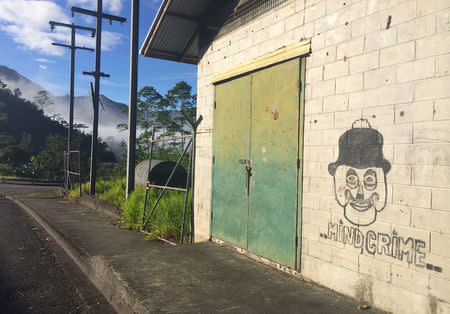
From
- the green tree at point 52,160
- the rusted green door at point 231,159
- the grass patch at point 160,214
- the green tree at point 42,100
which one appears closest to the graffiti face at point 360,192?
the rusted green door at point 231,159

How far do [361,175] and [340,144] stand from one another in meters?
0.44

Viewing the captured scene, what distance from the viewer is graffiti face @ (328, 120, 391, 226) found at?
3475 millimetres

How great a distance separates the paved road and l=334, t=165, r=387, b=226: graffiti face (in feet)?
10.1

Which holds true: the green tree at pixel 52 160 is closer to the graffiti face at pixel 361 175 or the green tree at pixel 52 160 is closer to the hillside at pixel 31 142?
the hillside at pixel 31 142

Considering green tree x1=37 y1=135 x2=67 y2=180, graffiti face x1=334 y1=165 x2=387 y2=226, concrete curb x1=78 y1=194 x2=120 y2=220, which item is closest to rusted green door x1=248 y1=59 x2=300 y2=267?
graffiti face x1=334 y1=165 x2=387 y2=226

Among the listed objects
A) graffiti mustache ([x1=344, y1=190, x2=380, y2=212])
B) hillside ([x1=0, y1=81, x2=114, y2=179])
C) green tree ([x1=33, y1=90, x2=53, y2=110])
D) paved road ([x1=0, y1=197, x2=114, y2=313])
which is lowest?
paved road ([x1=0, y1=197, x2=114, y2=313])

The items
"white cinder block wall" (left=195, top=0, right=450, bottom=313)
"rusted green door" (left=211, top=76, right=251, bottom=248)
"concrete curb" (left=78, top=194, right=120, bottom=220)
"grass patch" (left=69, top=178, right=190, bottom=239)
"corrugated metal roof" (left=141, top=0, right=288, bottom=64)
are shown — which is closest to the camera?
"white cinder block wall" (left=195, top=0, right=450, bottom=313)

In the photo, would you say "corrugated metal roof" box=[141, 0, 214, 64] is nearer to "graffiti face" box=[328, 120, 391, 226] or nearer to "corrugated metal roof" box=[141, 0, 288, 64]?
"corrugated metal roof" box=[141, 0, 288, 64]

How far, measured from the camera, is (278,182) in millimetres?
4766

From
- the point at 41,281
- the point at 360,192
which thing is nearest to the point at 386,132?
the point at 360,192

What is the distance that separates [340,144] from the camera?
391 cm

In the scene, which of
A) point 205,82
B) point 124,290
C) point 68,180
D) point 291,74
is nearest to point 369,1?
point 291,74

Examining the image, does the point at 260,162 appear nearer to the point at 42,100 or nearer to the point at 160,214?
the point at 160,214

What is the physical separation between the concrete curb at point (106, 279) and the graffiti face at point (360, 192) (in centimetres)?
232
